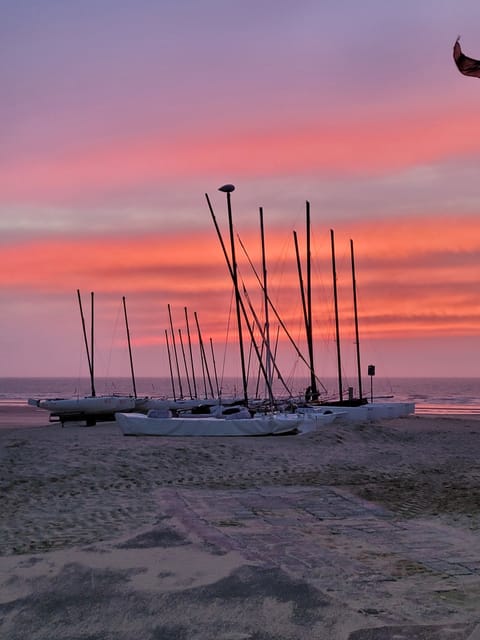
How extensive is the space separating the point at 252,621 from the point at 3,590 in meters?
2.69

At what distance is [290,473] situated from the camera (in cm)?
1678

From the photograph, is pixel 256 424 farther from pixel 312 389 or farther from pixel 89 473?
pixel 312 389

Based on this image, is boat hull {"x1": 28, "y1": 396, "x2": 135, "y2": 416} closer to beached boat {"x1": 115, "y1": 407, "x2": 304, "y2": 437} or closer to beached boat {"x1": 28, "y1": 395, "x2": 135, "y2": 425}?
beached boat {"x1": 28, "y1": 395, "x2": 135, "y2": 425}

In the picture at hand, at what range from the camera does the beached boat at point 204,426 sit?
1010 inches

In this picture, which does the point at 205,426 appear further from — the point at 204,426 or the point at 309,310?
the point at 309,310

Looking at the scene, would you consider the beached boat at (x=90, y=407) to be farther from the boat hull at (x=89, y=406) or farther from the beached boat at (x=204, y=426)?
the beached boat at (x=204, y=426)

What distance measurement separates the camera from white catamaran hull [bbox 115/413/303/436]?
1010 inches

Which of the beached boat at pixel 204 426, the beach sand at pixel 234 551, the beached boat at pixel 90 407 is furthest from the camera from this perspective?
the beached boat at pixel 90 407

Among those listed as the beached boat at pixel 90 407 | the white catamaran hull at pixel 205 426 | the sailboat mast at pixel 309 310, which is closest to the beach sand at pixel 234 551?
the white catamaran hull at pixel 205 426

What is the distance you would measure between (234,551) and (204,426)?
17145 mm

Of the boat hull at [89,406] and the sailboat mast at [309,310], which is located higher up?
the sailboat mast at [309,310]

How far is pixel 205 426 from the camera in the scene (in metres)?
25.8

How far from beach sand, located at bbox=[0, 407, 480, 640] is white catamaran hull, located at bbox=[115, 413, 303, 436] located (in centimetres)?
754

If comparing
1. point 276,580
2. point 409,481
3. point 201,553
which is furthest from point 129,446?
point 276,580
